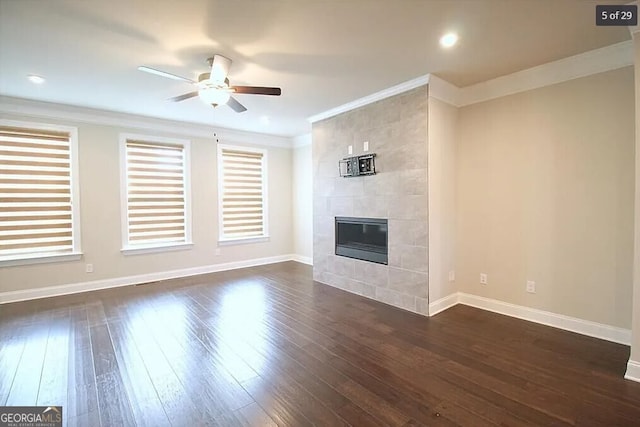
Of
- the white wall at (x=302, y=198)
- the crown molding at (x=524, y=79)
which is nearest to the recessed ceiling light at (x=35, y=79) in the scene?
the crown molding at (x=524, y=79)

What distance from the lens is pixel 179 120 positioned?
5.25 metres

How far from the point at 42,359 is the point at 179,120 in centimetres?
395

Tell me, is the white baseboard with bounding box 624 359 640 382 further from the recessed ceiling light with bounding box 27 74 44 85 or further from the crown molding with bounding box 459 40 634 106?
the recessed ceiling light with bounding box 27 74 44 85

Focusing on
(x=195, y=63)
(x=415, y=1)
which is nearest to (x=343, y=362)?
(x=415, y=1)

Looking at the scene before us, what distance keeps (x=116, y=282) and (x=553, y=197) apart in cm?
613

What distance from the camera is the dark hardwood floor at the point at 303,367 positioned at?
6.26 feet

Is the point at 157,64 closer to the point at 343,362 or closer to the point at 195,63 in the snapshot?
the point at 195,63

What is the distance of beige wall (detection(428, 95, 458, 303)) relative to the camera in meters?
3.55

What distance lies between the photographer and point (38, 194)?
4.24 metres

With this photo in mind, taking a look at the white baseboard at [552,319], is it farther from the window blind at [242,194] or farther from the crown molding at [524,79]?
the window blind at [242,194]

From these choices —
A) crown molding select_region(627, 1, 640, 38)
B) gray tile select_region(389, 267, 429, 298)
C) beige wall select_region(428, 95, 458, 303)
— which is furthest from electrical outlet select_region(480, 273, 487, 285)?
crown molding select_region(627, 1, 640, 38)

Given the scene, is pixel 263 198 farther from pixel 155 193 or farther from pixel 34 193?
Result: pixel 34 193

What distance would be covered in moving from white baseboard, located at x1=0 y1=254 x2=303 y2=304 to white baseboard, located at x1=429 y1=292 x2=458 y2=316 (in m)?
3.89

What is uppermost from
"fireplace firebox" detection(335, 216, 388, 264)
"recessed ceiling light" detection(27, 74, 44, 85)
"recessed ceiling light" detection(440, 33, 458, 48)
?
"recessed ceiling light" detection(27, 74, 44, 85)
